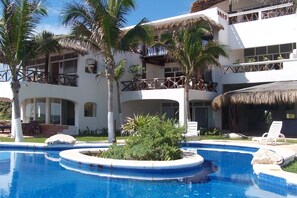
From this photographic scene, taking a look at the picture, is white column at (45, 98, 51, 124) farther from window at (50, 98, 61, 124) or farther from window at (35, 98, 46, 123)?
window at (35, 98, 46, 123)

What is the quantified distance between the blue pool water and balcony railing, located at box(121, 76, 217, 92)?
424 inches

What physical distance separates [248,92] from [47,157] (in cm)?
1165

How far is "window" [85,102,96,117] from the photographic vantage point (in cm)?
2348

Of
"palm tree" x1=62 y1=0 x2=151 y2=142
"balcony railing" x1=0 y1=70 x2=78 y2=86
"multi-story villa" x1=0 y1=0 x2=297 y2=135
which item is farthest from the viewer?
"multi-story villa" x1=0 y1=0 x2=297 y2=135

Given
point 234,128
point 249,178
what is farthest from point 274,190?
point 234,128

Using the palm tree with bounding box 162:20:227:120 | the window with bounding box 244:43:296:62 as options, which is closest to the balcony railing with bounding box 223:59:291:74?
the window with bounding box 244:43:296:62

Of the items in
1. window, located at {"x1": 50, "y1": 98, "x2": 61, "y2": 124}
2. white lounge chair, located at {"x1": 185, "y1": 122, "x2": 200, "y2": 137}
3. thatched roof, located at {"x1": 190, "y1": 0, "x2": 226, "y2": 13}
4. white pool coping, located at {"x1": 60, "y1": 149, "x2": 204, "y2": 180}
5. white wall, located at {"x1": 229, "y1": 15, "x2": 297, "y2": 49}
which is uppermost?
thatched roof, located at {"x1": 190, "y1": 0, "x2": 226, "y2": 13}

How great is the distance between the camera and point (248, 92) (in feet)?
65.5

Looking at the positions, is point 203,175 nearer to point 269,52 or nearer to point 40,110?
point 269,52

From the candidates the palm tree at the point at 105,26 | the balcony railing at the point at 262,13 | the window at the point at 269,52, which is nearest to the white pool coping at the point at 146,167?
the palm tree at the point at 105,26

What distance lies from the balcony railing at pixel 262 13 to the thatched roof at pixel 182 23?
7.78 ft

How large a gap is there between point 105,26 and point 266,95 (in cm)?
935

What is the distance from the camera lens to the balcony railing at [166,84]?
22.1 metres

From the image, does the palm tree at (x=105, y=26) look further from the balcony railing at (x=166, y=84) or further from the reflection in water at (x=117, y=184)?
the reflection in water at (x=117, y=184)
